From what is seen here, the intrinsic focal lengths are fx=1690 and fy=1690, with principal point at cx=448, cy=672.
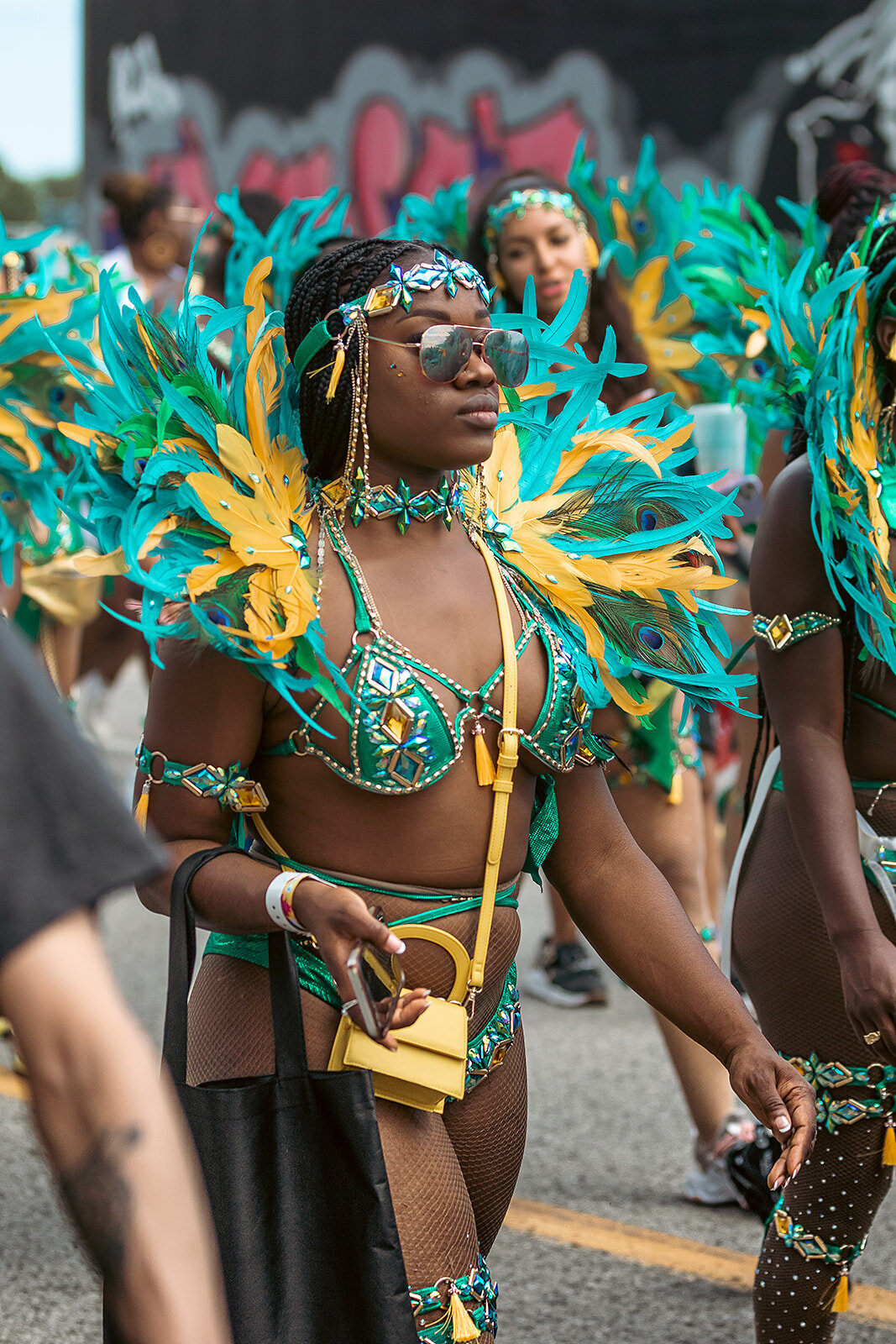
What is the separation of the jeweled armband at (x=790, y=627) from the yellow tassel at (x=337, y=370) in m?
0.93

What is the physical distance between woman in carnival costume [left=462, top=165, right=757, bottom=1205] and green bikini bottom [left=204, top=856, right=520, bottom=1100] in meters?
1.62

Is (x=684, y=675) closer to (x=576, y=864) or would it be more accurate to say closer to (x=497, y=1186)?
(x=576, y=864)

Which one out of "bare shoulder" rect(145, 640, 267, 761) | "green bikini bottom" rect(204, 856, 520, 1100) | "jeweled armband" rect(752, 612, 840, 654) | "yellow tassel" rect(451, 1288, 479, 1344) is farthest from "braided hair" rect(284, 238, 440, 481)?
"yellow tassel" rect(451, 1288, 479, 1344)

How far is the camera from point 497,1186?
248 centimetres

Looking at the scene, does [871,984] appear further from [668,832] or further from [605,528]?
[668,832]

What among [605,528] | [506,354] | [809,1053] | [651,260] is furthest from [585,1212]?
[651,260]

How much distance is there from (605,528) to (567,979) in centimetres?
325

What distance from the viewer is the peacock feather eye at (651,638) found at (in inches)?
103

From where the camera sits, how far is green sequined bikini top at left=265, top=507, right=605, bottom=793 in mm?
2309

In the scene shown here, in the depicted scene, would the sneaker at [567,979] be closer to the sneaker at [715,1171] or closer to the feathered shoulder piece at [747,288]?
the sneaker at [715,1171]

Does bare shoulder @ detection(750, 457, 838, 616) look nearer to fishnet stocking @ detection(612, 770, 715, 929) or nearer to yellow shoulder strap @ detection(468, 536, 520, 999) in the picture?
yellow shoulder strap @ detection(468, 536, 520, 999)

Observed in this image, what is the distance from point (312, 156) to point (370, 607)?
14.7 metres

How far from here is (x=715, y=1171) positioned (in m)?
4.13

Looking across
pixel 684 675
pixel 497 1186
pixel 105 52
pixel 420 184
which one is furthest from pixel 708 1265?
pixel 105 52
